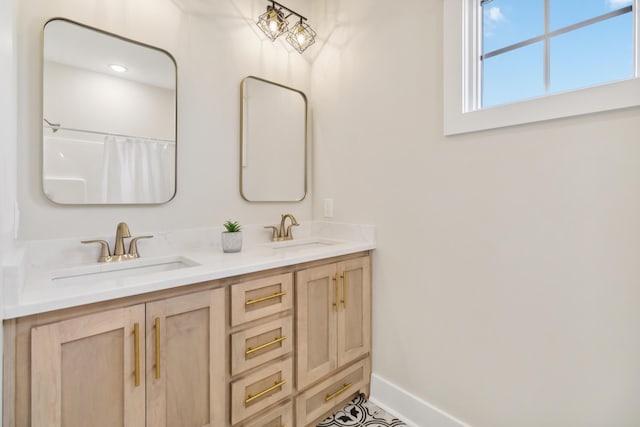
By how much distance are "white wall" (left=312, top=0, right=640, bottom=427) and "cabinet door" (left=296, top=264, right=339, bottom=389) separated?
1.16 feet

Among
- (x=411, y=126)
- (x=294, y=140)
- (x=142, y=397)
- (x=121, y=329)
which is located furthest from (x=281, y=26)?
(x=142, y=397)

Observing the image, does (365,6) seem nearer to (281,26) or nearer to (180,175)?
(281,26)

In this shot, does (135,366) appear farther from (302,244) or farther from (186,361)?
(302,244)

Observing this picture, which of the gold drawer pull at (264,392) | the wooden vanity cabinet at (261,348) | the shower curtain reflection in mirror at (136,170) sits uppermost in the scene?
the shower curtain reflection in mirror at (136,170)

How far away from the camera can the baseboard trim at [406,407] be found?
1.53m

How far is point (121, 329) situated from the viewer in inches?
38.3

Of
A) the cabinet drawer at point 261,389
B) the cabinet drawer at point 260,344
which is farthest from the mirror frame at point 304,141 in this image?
the cabinet drawer at point 261,389

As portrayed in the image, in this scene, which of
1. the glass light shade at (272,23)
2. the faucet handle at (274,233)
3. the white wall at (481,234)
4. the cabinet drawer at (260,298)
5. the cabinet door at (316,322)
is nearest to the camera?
the white wall at (481,234)

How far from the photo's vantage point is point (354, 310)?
5.73ft

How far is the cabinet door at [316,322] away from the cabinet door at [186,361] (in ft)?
1.27

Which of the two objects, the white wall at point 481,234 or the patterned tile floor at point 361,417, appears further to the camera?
the patterned tile floor at point 361,417

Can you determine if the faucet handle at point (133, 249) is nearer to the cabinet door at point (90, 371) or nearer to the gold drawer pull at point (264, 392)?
the cabinet door at point (90, 371)

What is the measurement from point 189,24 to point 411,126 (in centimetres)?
127

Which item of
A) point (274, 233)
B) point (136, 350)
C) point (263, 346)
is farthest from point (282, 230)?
point (136, 350)
